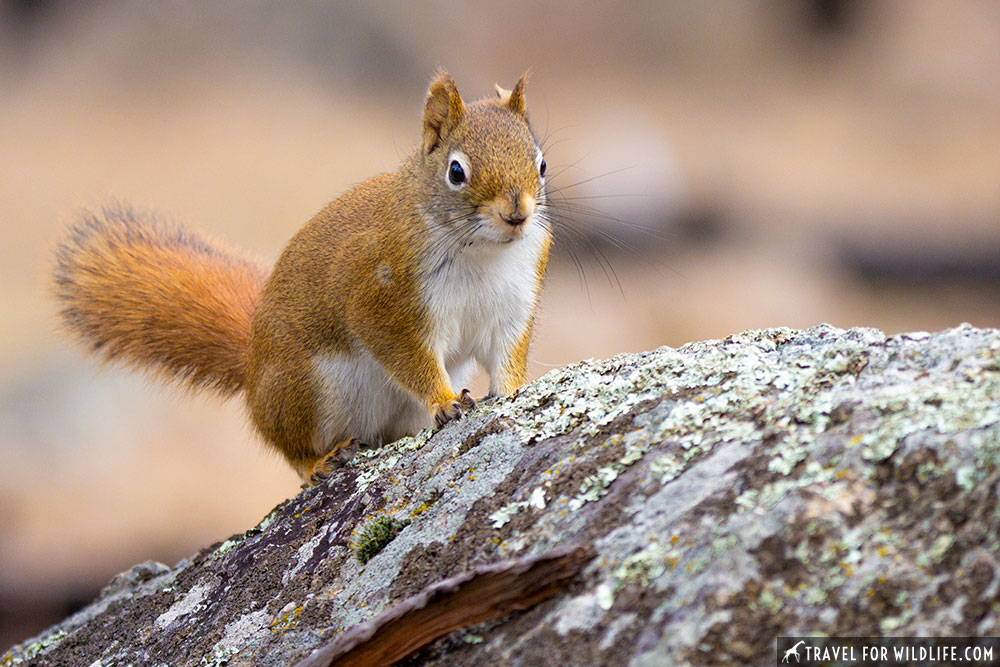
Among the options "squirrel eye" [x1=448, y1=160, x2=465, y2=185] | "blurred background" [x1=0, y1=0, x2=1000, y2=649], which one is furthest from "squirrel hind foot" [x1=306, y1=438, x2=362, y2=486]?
"blurred background" [x1=0, y1=0, x2=1000, y2=649]

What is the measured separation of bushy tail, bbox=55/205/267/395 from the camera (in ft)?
11.7

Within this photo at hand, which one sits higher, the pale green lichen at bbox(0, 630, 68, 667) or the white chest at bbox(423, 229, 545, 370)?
the white chest at bbox(423, 229, 545, 370)

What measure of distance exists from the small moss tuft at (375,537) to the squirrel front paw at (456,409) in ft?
1.48

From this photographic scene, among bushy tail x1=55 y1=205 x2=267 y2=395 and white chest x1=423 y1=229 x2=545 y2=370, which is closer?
white chest x1=423 y1=229 x2=545 y2=370

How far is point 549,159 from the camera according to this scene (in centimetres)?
952

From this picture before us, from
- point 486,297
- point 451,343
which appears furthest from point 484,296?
point 451,343

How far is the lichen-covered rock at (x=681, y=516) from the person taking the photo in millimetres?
1342

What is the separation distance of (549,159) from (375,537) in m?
7.79

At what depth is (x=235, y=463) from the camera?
6.88 metres

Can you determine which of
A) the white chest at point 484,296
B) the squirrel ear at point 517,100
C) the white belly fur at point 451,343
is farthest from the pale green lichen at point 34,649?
the squirrel ear at point 517,100

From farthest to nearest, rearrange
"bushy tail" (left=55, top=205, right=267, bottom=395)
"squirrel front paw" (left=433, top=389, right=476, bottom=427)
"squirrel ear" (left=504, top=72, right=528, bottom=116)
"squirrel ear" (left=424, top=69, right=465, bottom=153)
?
"bushy tail" (left=55, top=205, right=267, bottom=395), "squirrel ear" (left=504, top=72, right=528, bottom=116), "squirrel ear" (left=424, top=69, right=465, bottom=153), "squirrel front paw" (left=433, top=389, right=476, bottom=427)

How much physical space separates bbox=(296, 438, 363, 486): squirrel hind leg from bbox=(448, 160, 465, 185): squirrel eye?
2.78 ft

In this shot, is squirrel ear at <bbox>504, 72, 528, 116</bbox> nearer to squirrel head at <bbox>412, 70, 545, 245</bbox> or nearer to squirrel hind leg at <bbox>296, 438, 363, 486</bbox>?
squirrel head at <bbox>412, 70, 545, 245</bbox>

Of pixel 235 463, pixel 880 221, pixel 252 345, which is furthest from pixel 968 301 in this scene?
pixel 252 345
